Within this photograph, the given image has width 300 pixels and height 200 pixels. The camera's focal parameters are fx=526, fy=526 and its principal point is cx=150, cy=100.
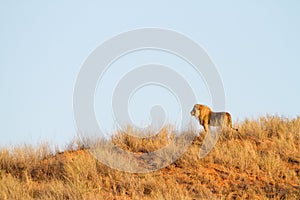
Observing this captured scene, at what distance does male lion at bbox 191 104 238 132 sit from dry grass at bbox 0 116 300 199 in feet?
1.09

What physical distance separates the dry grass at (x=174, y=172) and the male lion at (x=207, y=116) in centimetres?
33

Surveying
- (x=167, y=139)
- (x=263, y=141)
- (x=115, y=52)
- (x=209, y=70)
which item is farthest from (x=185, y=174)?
(x=115, y=52)

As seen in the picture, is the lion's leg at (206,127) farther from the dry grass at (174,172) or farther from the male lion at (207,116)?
the dry grass at (174,172)

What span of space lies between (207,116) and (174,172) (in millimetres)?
2424

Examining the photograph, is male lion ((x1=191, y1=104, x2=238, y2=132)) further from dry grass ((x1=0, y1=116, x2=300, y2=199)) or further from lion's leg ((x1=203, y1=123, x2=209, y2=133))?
dry grass ((x1=0, y1=116, x2=300, y2=199))

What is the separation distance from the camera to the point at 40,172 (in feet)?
38.1

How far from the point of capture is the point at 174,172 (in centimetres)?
1121

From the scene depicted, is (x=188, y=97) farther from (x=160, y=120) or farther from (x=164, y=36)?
(x=164, y=36)

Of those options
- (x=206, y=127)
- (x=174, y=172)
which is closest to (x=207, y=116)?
(x=206, y=127)

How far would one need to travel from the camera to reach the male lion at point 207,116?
42.8ft

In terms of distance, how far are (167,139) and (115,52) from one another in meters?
3.18

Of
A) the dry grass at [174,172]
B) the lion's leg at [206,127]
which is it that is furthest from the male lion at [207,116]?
the dry grass at [174,172]

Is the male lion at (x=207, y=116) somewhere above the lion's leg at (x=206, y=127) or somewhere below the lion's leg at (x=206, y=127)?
above

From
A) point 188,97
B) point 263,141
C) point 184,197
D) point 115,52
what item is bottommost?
point 184,197
